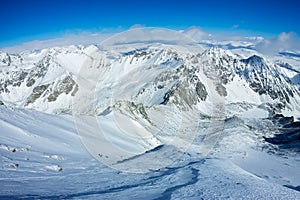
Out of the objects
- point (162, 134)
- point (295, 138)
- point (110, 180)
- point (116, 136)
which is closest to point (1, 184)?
point (110, 180)

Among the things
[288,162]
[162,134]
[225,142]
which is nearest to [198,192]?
[288,162]

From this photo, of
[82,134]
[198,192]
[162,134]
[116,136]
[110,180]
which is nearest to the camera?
[198,192]

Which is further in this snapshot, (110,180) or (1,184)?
(110,180)

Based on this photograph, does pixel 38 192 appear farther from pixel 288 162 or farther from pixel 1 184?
pixel 288 162

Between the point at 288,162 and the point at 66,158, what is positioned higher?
the point at 66,158

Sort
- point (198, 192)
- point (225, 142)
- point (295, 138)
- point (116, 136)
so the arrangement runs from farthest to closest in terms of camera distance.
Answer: point (295, 138) < point (225, 142) < point (116, 136) < point (198, 192)

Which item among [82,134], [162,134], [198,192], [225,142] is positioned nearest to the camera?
[198,192]

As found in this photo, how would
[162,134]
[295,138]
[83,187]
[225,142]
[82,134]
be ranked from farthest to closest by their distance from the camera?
[162,134] → [295,138] → [225,142] → [82,134] → [83,187]

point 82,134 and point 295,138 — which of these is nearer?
point 82,134

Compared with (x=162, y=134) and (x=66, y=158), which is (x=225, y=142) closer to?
(x=162, y=134)
